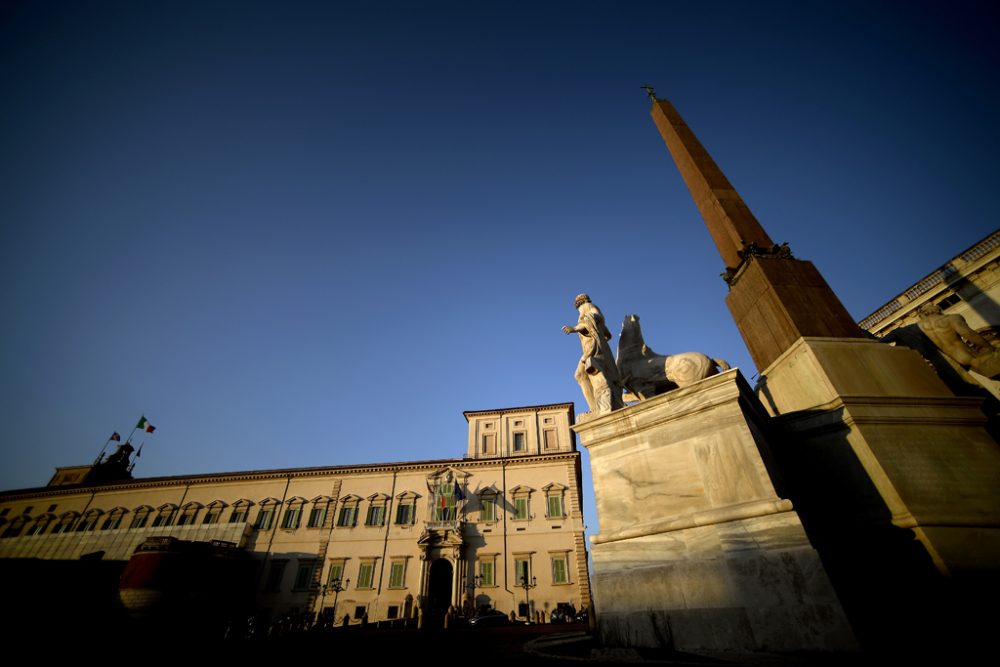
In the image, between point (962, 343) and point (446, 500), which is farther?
point (446, 500)

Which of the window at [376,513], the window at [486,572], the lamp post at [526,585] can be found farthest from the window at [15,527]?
the lamp post at [526,585]

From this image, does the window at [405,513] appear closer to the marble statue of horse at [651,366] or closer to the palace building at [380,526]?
the palace building at [380,526]

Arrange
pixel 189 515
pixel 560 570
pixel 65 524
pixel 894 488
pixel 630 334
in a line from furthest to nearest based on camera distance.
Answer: pixel 65 524 < pixel 189 515 < pixel 560 570 < pixel 630 334 < pixel 894 488

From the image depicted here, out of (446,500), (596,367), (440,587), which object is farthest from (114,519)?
(596,367)

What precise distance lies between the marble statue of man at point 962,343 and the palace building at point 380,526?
2174 cm

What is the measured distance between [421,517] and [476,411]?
878cm

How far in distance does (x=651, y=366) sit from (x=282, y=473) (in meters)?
32.2

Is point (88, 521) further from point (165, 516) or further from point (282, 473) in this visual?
point (282, 473)

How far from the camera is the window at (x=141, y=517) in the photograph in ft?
97.8

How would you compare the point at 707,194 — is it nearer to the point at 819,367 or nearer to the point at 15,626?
the point at 819,367

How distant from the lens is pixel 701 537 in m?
3.45

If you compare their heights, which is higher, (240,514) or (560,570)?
(240,514)

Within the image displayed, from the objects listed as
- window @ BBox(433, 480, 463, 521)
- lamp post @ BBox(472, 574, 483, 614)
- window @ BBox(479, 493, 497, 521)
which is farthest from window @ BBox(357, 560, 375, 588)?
window @ BBox(479, 493, 497, 521)

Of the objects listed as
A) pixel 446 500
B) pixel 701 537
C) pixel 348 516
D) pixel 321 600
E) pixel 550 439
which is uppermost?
pixel 550 439
